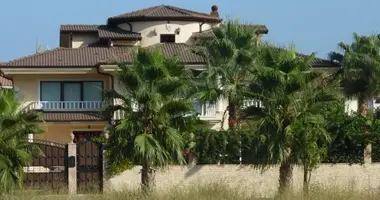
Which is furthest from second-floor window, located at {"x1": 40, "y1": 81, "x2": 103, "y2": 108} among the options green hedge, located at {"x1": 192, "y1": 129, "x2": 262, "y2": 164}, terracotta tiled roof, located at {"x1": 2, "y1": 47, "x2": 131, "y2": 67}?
green hedge, located at {"x1": 192, "y1": 129, "x2": 262, "y2": 164}

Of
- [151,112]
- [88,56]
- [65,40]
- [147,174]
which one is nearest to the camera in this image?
[151,112]

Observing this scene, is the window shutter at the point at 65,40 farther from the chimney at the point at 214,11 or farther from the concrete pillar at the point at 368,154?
the concrete pillar at the point at 368,154

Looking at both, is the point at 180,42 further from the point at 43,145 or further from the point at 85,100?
the point at 43,145

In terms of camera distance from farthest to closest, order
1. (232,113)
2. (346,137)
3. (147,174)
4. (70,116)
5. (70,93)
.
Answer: (70,93), (70,116), (232,113), (346,137), (147,174)

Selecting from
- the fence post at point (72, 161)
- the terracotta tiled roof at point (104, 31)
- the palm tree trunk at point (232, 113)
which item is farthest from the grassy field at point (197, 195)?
the terracotta tiled roof at point (104, 31)

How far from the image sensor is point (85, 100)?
157ft

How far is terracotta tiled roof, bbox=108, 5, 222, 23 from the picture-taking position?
2073 inches

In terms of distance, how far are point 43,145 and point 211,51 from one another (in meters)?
10.8

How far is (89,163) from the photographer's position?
32750 millimetres

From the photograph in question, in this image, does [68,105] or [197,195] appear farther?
[68,105]

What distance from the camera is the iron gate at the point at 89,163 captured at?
32.5 metres

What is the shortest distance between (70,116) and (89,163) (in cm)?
1456

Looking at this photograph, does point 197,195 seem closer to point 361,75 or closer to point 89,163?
point 89,163

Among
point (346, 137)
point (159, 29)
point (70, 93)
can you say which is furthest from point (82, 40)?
point (346, 137)
